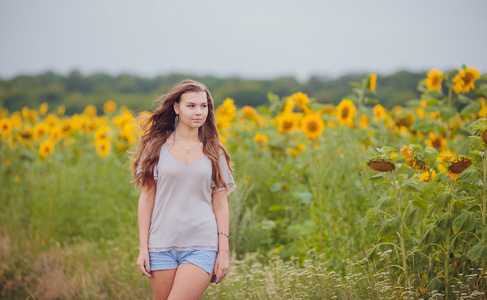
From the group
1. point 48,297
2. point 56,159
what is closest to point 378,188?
point 48,297

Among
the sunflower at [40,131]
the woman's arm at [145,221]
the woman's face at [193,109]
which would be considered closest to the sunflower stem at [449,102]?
the woman's face at [193,109]

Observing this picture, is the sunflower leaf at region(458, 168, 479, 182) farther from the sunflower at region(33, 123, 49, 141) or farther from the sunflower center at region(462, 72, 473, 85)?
the sunflower at region(33, 123, 49, 141)

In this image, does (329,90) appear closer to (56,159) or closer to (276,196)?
(276,196)

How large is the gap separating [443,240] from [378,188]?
0.76 m

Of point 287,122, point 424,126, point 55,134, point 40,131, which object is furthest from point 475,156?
point 40,131

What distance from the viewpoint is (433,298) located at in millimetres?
2492

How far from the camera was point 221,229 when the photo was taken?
93.3 inches

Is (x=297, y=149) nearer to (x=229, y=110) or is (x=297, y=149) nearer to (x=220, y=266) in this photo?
(x=229, y=110)

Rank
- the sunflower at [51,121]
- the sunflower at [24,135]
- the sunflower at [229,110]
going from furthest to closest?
the sunflower at [51,121] < the sunflower at [24,135] < the sunflower at [229,110]

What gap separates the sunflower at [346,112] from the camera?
16.0ft

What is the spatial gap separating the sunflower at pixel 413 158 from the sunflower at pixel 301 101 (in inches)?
110

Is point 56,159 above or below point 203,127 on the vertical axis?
below

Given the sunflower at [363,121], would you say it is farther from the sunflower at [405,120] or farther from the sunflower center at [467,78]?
the sunflower center at [467,78]

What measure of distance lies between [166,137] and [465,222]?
160cm
